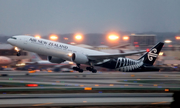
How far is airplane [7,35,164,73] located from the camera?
2738 centimetres

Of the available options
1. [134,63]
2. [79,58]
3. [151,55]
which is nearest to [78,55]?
[79,58]

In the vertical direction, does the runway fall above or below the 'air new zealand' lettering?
below

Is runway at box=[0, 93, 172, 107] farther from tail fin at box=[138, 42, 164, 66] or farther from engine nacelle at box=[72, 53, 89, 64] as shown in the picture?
tail fin at box=[138, 42, 164, 66]

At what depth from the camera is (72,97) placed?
1509cm

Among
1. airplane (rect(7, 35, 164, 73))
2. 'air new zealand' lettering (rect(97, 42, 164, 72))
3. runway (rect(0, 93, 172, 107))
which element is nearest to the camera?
runway (rect(0, 93, 172, 107))

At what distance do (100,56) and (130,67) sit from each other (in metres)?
5.26

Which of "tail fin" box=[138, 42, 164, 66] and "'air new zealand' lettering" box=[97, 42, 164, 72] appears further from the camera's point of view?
"tail fin" box=[138, 42, 164, 66]

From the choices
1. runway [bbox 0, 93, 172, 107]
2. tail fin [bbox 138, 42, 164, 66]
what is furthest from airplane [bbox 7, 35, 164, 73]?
runway [bbox 0, 93, 172, 107]

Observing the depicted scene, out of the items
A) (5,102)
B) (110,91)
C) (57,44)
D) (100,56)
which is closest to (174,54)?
(100,56)

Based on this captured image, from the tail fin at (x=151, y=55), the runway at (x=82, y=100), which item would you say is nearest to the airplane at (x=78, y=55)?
the tail fin at (x=151, y=55)

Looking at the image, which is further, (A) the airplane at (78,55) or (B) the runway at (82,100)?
(A) the airplane at (78,55)

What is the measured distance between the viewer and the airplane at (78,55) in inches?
1078

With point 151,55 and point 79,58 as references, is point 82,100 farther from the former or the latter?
point 151,55

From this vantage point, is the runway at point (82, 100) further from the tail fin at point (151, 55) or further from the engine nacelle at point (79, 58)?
the tail fin at point (151, 55)
